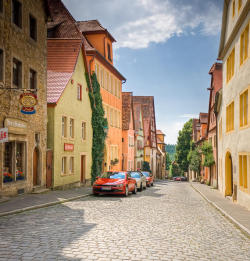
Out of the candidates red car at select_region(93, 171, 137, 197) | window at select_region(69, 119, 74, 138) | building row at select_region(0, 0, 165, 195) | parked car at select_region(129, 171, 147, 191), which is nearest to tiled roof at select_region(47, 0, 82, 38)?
building row at select_region(0, 0, 165, 195)

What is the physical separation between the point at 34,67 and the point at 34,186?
612cm

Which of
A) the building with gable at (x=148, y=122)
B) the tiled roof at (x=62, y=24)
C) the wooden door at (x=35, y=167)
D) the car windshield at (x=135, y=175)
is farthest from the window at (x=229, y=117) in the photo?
the building with gable at (x=148, y=122)

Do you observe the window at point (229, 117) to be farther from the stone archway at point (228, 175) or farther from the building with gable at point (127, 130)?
the building with gable at point (127, 130)

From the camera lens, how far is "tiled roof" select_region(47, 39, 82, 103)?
2361cm

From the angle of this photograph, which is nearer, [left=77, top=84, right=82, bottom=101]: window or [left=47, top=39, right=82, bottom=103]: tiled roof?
[left=47, top=39, right=82, bottom=103]: tiled roof

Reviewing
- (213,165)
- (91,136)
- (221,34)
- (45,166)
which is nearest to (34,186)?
(45,166)

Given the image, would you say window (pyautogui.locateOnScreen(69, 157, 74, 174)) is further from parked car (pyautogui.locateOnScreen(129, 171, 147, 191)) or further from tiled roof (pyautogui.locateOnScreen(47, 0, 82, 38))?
tiled roof (pyautogui.locateOnScreen(47, 0, 82, 38))

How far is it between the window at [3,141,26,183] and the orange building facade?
13.2 meters

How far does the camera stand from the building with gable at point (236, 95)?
16641mm

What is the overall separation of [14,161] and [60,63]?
9.87 meters

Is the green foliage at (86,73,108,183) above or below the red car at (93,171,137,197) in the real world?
above

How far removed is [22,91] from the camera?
17859 mm

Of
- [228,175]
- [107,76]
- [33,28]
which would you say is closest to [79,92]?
[33,28]

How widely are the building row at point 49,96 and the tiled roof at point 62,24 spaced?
0.13ft
